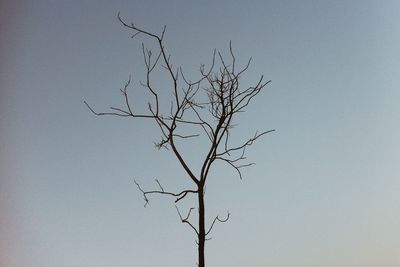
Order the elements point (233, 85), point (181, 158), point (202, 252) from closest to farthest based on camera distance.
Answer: point (202, 252) < point (181, 158) < point (233, 85)

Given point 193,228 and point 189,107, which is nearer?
point 193,228

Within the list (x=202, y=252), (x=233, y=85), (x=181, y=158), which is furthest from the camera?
(x=233, y=85)

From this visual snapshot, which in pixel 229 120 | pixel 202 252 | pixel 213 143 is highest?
pixel 229 120

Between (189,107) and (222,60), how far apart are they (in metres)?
0.40

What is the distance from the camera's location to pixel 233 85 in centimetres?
306

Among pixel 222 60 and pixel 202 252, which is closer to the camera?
A: pixel 202 252

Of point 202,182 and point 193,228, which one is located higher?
point 202,182

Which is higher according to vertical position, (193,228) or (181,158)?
(181,158)

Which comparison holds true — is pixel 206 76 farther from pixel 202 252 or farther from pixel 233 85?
pixel 202 252

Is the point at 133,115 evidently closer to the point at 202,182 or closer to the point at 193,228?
the point at 202,182

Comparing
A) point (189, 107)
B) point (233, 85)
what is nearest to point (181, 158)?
point (189, 107)

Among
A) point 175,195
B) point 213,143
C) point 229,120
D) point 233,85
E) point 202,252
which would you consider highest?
point 233,85

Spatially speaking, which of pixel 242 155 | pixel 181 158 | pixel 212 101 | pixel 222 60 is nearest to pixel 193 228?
pixel 181 158

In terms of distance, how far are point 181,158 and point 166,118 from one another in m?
0.33
